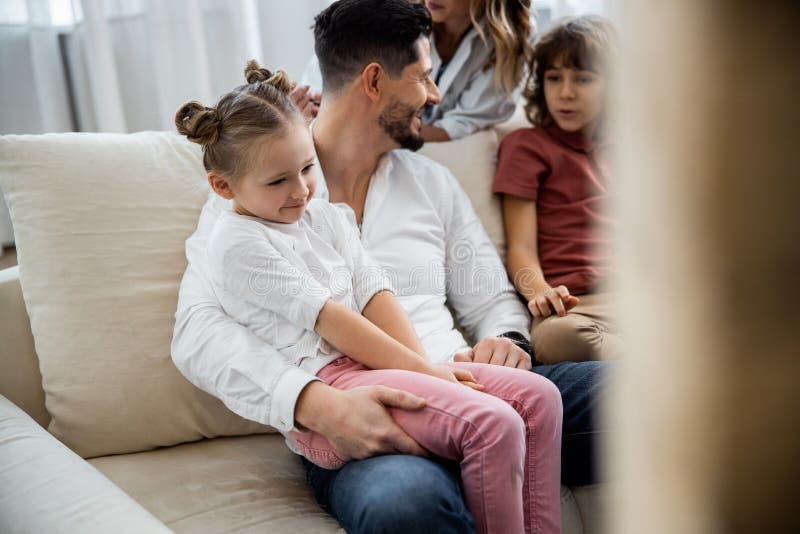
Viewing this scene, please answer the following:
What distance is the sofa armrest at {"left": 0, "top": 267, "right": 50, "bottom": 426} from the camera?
131cm

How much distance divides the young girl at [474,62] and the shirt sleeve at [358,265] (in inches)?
22.6

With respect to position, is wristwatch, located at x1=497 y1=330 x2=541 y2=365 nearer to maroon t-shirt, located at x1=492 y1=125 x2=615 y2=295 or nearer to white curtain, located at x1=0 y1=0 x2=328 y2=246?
maroon t-shirt, located at x1=492 y1=125 x2=615 y2=295

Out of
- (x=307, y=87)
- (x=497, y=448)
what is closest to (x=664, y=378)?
(x=497, y=448)

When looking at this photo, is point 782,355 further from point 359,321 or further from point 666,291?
point 359,321

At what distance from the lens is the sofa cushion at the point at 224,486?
3.56 ft

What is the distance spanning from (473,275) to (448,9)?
2.30 feet

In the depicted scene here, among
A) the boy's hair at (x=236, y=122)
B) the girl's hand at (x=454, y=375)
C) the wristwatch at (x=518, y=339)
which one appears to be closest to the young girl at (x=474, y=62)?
the wristwatch at (x=518, y=339)

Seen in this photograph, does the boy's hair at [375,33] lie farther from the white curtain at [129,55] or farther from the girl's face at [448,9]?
the white curtain at [129,55]

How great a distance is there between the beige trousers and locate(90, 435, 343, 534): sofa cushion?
0.53 m

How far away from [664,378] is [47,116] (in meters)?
2.33

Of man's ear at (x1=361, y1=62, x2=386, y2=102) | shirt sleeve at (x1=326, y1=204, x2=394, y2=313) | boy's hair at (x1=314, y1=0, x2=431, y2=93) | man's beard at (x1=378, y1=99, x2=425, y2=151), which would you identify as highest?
boy's hair at (x1=314, y1=0, x2=431, y2=93)

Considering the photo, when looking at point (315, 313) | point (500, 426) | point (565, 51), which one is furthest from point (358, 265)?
point (565, 51)

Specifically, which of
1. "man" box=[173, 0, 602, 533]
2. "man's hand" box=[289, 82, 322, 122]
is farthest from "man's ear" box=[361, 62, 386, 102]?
"man's hand" box=[289, 82, 322, 122]

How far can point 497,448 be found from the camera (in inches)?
38.9
